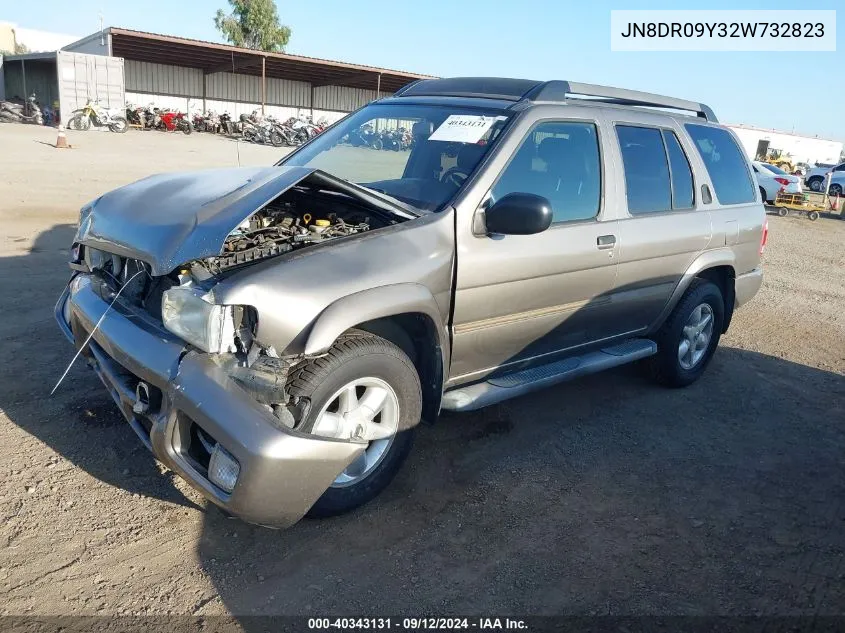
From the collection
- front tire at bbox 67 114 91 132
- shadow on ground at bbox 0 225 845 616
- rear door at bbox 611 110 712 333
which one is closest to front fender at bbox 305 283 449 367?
shadow on ground at bbox 0 225 845 616

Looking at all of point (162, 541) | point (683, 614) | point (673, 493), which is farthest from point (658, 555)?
point (162, 541)

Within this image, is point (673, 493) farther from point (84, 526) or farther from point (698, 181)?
point (84, 526)

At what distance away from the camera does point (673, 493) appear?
142 inches

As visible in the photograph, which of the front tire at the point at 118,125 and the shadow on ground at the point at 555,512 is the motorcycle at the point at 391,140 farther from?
the front tire at the point at 118,125

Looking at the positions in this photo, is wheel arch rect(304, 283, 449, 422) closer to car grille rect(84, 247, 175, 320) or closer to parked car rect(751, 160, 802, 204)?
car grille rect(84, 247, 175, 320)

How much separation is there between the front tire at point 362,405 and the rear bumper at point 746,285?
132 inches

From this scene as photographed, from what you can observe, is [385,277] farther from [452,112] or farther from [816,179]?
[816,179]

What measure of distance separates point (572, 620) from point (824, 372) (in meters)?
4.38

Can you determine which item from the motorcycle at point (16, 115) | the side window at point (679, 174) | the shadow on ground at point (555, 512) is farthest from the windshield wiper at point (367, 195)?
the motorcycle at point (16, 115)

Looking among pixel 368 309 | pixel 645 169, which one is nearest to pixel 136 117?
pixel 645 169

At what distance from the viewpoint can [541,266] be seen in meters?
3.57

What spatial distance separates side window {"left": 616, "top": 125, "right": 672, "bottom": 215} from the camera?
417 cm

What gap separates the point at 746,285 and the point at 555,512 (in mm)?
3103

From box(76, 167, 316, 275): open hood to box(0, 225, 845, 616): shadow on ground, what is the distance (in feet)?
3.81
